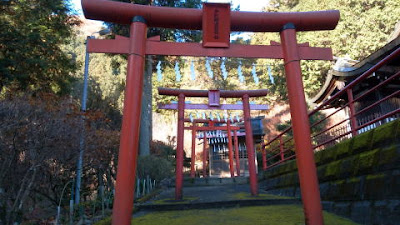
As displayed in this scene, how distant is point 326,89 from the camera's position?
12.7 meters

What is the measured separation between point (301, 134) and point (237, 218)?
183 centimetres

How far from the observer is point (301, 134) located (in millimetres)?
4363

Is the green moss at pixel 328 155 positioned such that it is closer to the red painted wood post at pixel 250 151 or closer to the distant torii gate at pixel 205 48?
the distant torii gate at pixel 205 48

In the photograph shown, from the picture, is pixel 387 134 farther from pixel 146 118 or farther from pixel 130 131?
pixel 146 118

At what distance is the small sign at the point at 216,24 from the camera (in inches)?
188

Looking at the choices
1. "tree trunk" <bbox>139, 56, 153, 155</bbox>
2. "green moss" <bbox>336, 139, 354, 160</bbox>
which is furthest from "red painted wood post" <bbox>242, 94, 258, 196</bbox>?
"tree trunk" <bbox>139, 56, 153, 155</bbox>

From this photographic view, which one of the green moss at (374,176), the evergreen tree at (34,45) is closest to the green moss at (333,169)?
the green moss at (374,176)

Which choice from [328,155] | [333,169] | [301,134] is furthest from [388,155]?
[328,155]

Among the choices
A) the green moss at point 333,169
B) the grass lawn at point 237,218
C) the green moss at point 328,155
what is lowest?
the grass lawn at point 237,218

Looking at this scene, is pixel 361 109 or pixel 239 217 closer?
pixel 239 217

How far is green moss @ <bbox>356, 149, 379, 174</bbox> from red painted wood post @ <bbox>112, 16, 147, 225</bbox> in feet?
10.9

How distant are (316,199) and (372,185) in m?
0.75

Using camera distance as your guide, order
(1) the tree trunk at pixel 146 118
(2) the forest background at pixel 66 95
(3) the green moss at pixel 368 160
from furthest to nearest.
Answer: (1) the tree trunk at pixel 146 118
(2) the forest background at pixel 66 95
(3) the green moss at pixel 368 160

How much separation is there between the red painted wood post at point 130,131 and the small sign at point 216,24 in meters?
1.03
